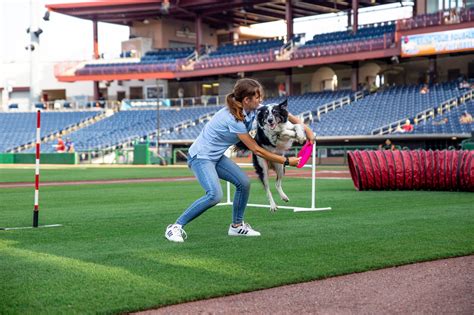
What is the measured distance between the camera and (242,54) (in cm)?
5678

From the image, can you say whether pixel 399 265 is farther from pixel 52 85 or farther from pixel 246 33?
pixel 52 85

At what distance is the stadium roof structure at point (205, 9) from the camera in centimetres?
5625

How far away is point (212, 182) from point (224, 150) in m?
0.43

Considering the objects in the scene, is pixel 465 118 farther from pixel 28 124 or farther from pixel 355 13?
pixel 28 124

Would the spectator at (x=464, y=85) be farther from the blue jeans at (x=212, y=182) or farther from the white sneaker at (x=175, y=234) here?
the white sneaker at (x=175, y=234)

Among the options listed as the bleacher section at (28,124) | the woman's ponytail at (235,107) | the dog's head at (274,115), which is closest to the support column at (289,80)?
the bleacher section at (28,124)

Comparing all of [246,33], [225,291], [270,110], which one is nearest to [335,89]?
[246,33]

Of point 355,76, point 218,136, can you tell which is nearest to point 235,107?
point 218,136

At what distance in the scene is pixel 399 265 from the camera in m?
6.68

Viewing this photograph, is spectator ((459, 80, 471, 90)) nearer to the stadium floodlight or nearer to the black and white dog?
the black and white dog

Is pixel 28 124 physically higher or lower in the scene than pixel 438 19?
lower

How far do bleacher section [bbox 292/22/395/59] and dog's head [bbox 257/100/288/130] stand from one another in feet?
127

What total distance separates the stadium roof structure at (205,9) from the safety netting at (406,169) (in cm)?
3887

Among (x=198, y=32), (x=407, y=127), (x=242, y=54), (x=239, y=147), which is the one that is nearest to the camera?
(x=239, y=147)
